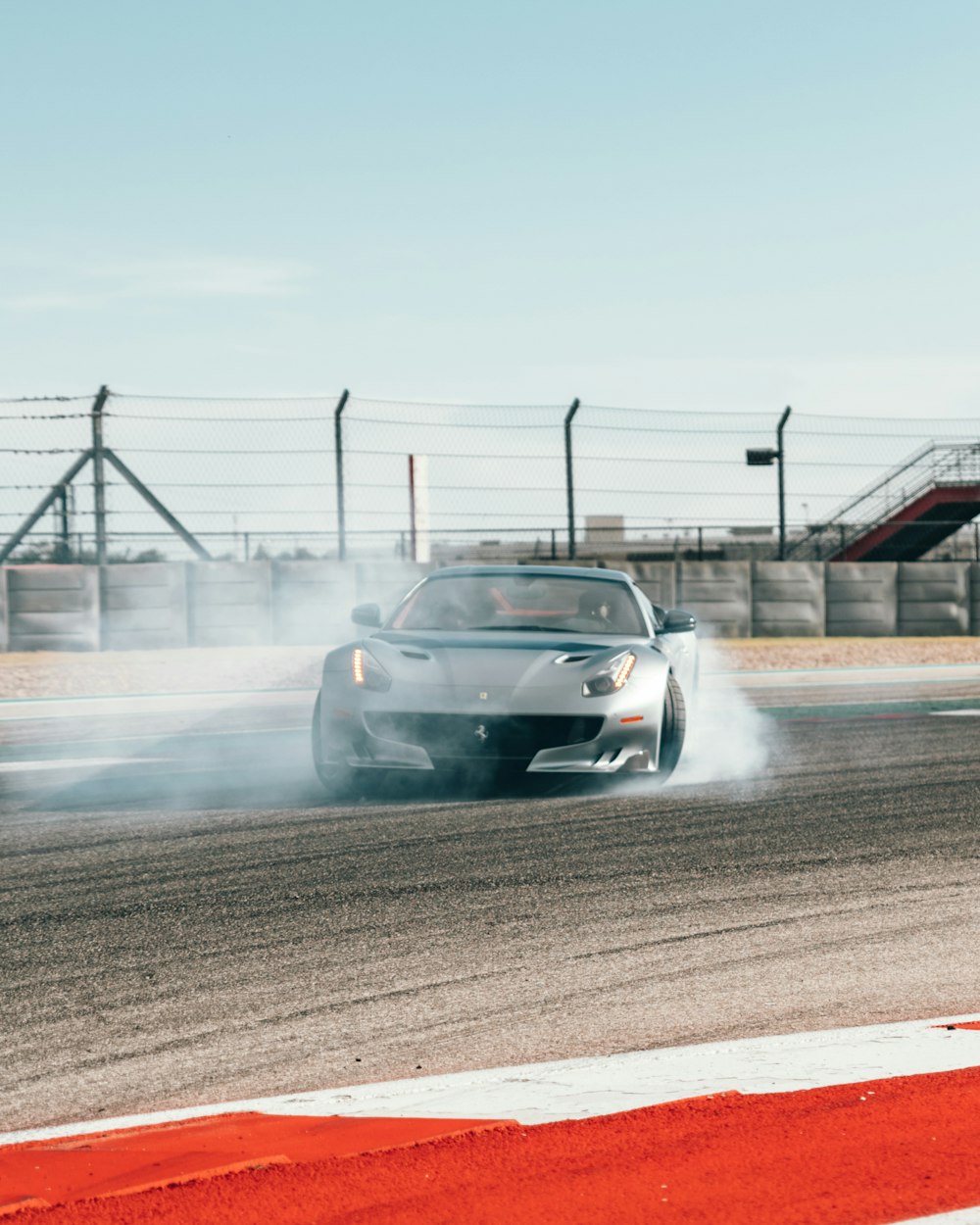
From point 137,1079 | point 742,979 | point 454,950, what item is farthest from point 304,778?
point 137,1079

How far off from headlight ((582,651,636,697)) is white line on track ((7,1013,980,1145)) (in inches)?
161

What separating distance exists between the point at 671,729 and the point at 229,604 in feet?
40.2

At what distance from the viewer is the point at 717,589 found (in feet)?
72.3

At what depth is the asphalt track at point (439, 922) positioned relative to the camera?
13.2ft

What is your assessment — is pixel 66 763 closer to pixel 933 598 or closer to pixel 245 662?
A: pixel 245 662

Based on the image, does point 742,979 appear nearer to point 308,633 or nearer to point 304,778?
point 304,778

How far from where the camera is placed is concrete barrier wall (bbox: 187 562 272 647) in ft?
63.9

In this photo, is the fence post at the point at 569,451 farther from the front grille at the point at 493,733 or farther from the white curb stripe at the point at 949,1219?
the white curb stripe at the point at 949,1219

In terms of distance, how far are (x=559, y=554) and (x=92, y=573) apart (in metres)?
7.43

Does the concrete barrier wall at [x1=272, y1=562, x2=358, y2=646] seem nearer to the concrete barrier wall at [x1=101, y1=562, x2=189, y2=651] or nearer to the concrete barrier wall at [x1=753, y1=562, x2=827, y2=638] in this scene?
the concrete barrier wall at [x1=101, y1=562, x2=189, y2=651]

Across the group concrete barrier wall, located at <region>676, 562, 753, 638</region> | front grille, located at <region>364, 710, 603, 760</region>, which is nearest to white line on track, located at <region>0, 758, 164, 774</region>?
front grille, located at <region>364, 710, 603, 760</region>

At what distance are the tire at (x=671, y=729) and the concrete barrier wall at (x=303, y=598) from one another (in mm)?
11898

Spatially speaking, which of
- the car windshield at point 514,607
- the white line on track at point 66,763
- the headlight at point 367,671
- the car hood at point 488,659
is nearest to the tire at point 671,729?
the car hood at point 488,659

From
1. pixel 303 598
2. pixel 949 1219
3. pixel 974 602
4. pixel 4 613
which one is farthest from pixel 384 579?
pixel 949 1219
